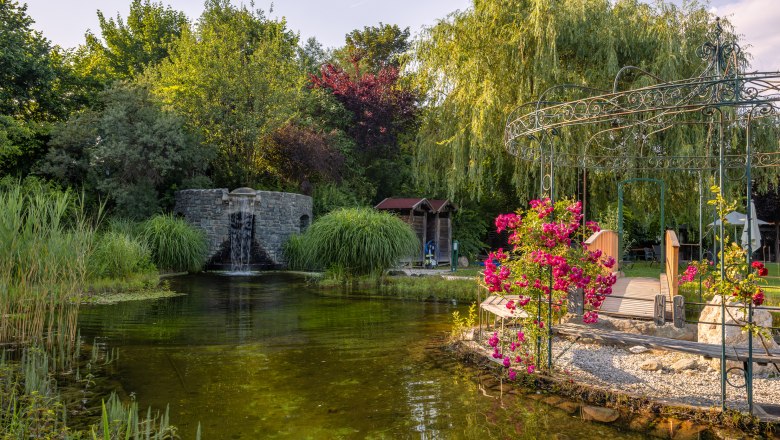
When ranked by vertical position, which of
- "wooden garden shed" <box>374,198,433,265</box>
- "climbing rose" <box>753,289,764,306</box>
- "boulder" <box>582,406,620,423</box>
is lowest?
"boulder" <box>582,406,620,423</box>

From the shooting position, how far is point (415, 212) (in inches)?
784

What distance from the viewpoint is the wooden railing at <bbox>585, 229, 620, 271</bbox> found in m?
8.83

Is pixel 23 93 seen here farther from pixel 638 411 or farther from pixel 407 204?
pixel 638 411

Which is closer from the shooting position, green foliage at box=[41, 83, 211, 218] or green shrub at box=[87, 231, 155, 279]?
green shrub at box=[87, 231, 155, 279]

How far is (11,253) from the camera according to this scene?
5.82 meters

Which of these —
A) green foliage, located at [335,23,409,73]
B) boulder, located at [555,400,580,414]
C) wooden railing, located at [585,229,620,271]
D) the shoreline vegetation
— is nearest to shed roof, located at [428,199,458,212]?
wooden railing, located at [585,229,620,271]

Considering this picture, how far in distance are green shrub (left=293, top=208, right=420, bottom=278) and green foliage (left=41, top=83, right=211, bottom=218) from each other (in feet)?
20.9

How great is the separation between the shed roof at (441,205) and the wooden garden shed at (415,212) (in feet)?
0.68

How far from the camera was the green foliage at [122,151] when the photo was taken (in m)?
17.4

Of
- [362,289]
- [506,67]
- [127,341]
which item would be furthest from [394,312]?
[506,67]

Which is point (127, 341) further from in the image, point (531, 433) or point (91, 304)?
point (531, 433)

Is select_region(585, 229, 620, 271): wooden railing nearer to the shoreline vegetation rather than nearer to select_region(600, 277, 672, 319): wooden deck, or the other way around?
select_region(600, 277, 672, 319): wooden deck

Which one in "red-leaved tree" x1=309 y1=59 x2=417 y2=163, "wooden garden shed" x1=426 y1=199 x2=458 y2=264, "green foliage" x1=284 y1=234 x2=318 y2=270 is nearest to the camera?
"green foliage" x1=284 y1=234 x2=318 y2=270

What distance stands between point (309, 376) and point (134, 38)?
2945 cm
